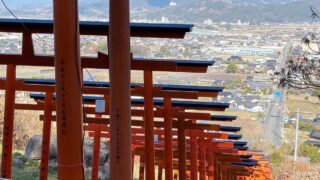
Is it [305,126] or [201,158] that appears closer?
[201,158]

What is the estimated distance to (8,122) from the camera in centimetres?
485

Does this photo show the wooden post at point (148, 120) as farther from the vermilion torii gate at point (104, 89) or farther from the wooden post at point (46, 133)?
Answer: the wooden post at point (46, 133)

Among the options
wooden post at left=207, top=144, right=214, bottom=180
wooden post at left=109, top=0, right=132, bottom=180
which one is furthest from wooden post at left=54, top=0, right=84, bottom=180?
wooden post at left=207, top=144, right=214, bottom=180

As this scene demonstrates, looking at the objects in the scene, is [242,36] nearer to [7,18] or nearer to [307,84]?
[307,84]

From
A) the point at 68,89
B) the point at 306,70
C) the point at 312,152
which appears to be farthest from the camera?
the point at 312,152

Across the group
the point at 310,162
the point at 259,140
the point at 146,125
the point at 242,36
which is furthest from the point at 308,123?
the point at 146,125

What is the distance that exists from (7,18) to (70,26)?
1683mm

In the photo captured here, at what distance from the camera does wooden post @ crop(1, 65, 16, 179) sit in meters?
4.78

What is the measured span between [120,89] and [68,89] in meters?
0.28

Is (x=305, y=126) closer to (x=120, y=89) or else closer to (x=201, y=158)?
(x=201, y=158)

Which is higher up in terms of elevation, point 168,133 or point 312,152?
point 168,133

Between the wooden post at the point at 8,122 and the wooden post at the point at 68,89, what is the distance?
90.8 inches

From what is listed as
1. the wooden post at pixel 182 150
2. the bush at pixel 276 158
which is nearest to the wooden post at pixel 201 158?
the wooden post at pixel 182 150

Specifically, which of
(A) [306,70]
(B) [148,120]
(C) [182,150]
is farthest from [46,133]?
(A) [306,70]
